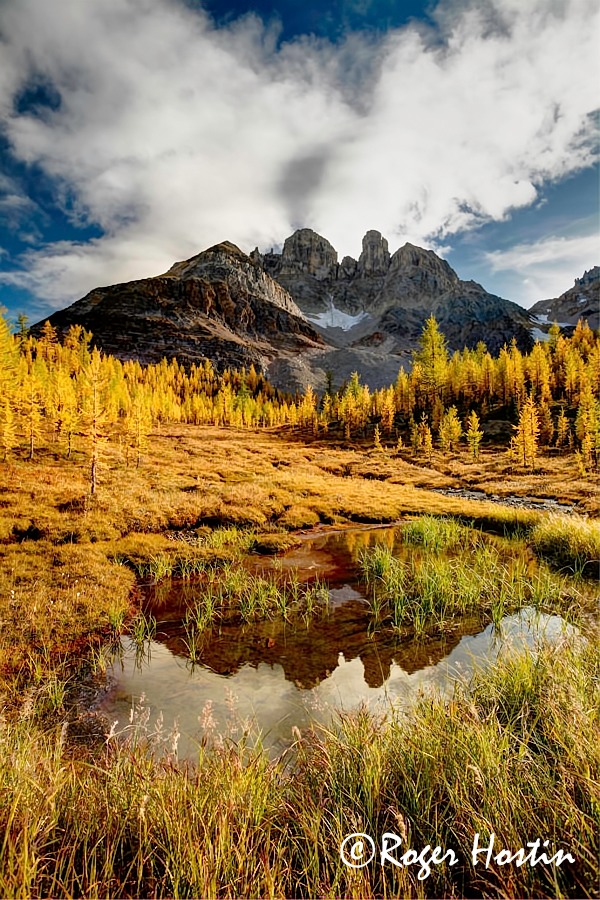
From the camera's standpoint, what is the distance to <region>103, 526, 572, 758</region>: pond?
748 cm

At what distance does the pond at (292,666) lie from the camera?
7.48 metres

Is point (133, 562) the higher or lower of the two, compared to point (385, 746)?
lower

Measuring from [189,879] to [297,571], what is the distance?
48.6ft

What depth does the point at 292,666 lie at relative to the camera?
9.62 meters

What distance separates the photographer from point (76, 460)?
145 feet

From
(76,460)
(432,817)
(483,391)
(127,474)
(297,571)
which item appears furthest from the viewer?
(483,391)

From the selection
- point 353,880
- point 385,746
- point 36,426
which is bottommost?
point 385,746

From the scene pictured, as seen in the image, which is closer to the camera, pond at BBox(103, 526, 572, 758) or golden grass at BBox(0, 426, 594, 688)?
pond at BBox(103, 526, 572, 758)

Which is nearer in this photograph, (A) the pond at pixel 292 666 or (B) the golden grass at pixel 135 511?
(A) the pond at pixel 292 666

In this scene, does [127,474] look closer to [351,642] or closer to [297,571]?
[297,571]

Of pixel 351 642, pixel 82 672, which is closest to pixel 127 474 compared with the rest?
pixel 82 672

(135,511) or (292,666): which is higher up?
(135,511)

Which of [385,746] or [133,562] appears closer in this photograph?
[385,746]

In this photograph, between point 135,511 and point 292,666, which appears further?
point 135,511
